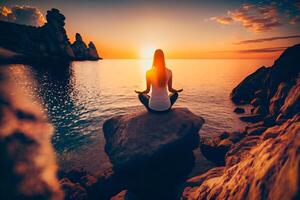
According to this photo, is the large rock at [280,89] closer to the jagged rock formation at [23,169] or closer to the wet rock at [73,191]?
the wet rock at [73,191]

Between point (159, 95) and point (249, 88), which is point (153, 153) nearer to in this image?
point (159, 95)

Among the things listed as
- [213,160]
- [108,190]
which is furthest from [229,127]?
[108,190]

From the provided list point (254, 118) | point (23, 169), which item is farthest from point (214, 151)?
point (23, 169)

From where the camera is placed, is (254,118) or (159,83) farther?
(254,118)

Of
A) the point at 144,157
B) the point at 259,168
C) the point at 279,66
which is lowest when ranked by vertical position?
the point at 144,157

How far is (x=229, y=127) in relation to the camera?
12.5 metres

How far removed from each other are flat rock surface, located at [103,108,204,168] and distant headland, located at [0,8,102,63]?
353 feet

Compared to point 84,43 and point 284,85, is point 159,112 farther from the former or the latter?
point 84,43

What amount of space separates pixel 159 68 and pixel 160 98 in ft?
4.58

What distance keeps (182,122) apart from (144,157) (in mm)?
2528

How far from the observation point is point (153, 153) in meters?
6.88

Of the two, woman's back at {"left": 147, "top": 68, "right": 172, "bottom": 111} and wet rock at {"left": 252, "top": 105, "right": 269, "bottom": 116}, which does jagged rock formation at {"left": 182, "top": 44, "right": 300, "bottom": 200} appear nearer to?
woman's back at {"left": 147, "top": 68, "right": 172, "bottom": 111}

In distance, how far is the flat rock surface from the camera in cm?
695

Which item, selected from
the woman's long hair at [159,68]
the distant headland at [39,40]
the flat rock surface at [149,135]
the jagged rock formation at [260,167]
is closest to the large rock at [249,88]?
the jagged rock formation at [260,167]
